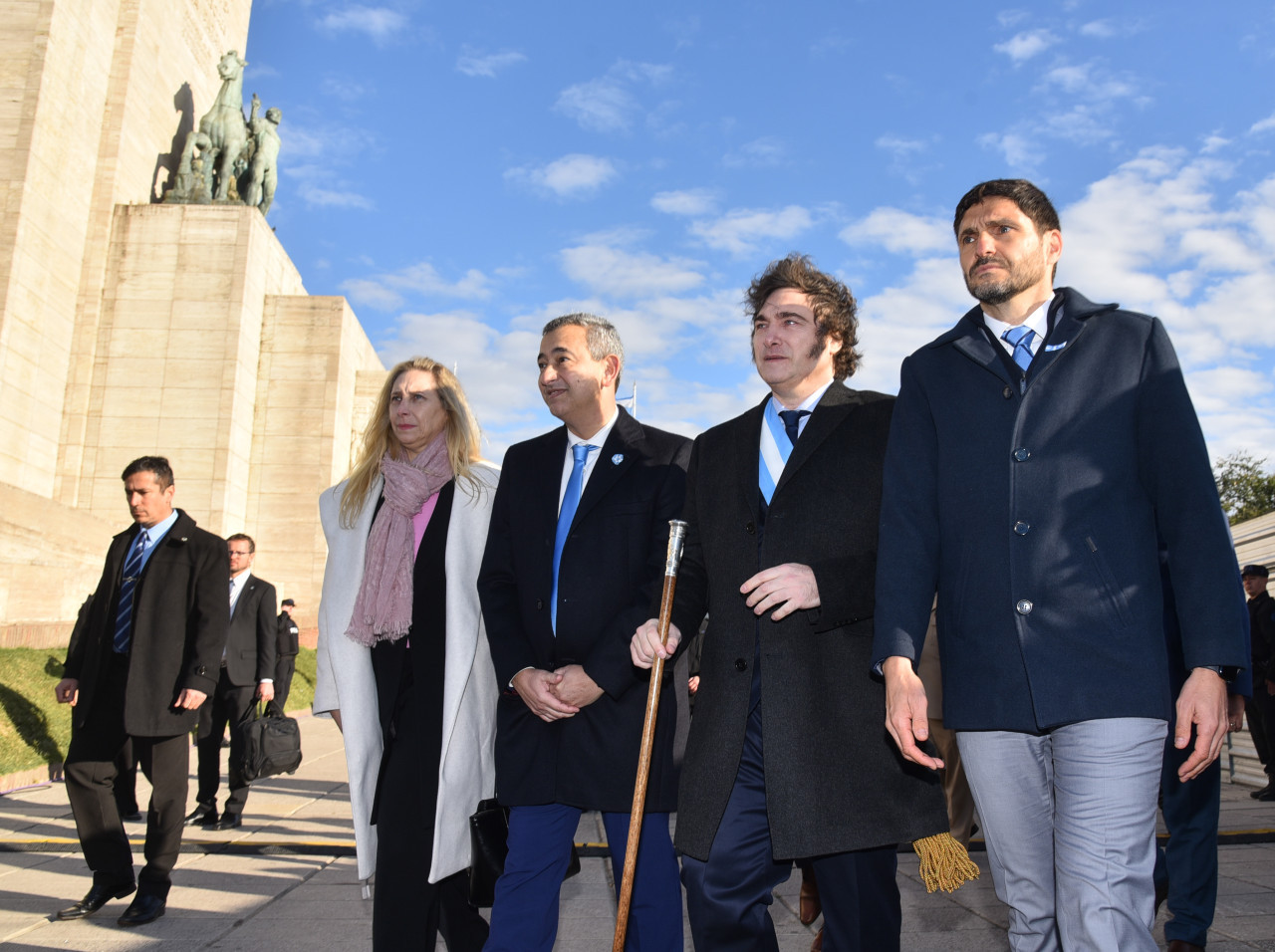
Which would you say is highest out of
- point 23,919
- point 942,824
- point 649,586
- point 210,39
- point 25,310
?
point 210,39

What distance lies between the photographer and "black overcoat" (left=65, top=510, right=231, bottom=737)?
4766mm

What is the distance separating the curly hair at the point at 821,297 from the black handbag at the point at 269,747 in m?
3.82

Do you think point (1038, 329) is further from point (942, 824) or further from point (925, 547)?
point (942, 824)

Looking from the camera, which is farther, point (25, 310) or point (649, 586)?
point (25, 310)

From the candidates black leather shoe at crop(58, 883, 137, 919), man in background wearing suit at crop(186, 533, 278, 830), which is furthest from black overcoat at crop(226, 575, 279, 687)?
black leather shoe at crop(58, 883, 137, 919)

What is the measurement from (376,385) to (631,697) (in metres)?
23.7

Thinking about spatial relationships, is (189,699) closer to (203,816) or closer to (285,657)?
(203,816)

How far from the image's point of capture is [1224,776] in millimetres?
10930

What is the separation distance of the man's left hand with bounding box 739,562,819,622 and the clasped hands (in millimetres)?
762

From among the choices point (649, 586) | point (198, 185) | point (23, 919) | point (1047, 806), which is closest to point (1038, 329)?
point (1047, 806)

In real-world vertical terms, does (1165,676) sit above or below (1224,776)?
above

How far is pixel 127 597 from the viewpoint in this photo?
16.4 ft

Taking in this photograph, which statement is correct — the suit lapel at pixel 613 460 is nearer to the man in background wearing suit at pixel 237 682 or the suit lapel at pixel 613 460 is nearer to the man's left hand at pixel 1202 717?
the man's left hand at pixel 1202 717

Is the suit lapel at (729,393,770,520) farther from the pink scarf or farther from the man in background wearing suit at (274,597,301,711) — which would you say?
the man in background wearing suit at (274,597,301,711)
